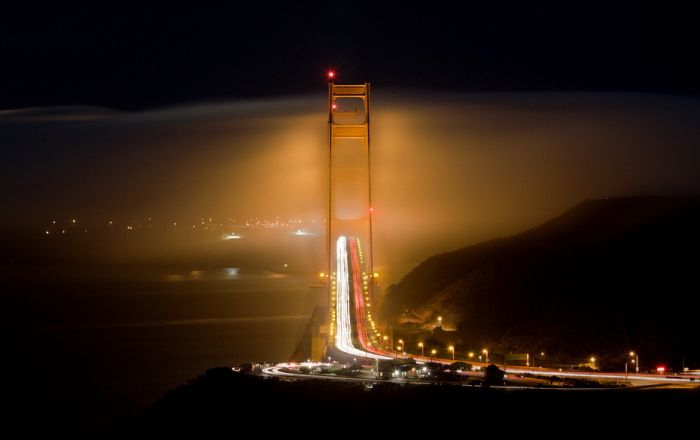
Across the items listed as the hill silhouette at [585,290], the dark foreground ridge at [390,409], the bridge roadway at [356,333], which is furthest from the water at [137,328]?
the dark foreground ridge at [390,409]

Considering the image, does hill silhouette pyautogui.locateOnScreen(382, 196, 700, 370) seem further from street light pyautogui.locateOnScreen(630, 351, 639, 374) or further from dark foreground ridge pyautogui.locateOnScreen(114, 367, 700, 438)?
dark foreground ridge pyautogui.locateOnScreen(114, 367, 700, 438)

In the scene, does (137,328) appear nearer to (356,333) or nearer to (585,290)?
(356,333)

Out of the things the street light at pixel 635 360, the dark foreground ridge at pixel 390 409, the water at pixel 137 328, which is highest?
the water at pixel 137 328

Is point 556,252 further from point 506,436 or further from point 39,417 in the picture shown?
point 506,436

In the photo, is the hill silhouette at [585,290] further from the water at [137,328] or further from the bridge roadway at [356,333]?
the water at [137,328]

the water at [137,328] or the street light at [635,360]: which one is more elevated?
the water at [137,328]

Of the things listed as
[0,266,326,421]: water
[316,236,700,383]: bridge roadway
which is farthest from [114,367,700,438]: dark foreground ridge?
[0,266,326,421]: water

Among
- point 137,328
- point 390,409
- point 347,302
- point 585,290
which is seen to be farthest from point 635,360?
point 137,328

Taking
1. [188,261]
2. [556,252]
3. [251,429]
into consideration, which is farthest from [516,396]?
[188,261]
